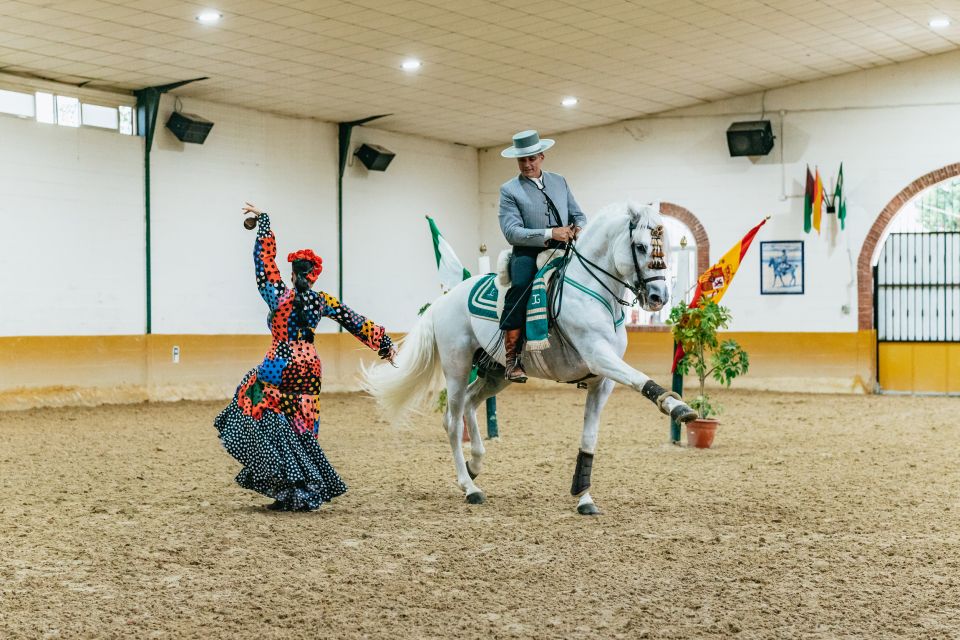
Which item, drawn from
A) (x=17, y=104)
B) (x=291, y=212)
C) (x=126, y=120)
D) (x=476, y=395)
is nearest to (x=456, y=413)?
(x=476, y=395)

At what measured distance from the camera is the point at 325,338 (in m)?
15.5

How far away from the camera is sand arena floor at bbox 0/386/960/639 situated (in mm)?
3744

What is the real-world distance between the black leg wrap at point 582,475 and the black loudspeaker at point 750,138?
10468mm

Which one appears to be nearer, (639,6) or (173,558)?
(173,558)

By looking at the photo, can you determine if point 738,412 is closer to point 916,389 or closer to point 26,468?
point 916,389

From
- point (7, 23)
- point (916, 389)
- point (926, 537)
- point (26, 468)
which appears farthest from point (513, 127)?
point (926, 537)

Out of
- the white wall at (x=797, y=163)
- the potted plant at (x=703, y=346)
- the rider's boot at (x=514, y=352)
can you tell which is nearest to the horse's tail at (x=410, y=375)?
the rider's boot at (x=514, y=352)

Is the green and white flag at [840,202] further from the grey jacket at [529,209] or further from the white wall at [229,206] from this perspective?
the grey jacket at [529,209]

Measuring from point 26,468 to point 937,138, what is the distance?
12.4m

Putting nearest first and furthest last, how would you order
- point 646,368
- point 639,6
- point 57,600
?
point 57,600 < point 639,6 < point 646,368

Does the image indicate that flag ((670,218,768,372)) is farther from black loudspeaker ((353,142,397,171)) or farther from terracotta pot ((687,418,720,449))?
black loudspeaker ((353,142,397,171))

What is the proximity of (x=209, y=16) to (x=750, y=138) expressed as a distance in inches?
329

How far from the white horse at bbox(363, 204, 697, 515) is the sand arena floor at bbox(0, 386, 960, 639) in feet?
1.60

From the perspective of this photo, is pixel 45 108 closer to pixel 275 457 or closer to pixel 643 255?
pixel 275 457
